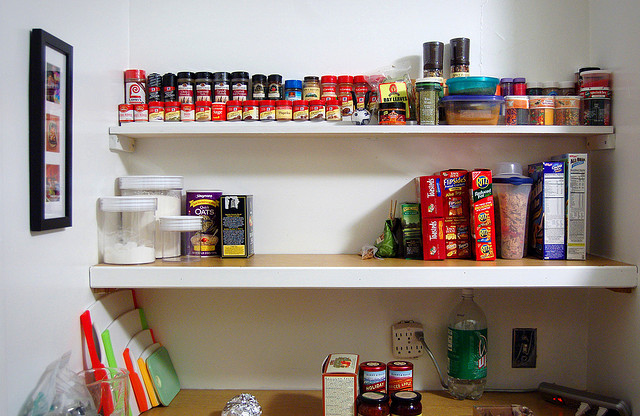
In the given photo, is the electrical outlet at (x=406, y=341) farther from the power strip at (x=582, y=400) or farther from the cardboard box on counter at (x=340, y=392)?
the power strip at (x=582, y=400)

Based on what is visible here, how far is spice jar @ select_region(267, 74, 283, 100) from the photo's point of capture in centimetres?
186

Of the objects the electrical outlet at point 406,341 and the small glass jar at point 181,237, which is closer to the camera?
the small glass jar at point 181,237

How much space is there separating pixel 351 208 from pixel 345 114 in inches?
12.8

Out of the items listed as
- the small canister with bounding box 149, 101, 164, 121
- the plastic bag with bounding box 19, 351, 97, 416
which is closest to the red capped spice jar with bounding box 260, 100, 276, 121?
the small canister with bounding box 149, 101, 164, 121

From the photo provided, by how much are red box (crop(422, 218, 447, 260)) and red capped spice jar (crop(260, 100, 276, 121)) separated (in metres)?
0.59

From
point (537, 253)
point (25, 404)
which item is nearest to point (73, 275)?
point (25, 404)

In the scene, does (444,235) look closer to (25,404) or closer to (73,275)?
(73,275)

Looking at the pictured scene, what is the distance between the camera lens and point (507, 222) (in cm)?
178

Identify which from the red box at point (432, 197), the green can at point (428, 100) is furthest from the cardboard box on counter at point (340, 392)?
the green can at point (428, 100)

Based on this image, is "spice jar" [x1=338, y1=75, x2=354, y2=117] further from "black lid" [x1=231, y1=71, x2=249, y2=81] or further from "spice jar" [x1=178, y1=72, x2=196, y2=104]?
"spice jar" [x1=178, y1=72, x2=196, y2=104]

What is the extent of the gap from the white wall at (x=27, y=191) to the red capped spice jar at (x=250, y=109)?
0.42m

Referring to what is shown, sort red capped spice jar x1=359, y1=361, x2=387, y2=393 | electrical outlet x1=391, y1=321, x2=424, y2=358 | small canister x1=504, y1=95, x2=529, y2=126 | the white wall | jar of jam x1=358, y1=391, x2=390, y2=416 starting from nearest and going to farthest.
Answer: the white wall → jar of jam x1=358, y1=391, x2=390, y2=416 → red capped spice jar x1=359, y1=361, x2=387, y2=393 → small canister x1=504, y1=95, x2=529, y2=126 → electrical outlet x1=391, y1=321, x2=424, y2=358

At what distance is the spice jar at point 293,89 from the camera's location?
1861mm

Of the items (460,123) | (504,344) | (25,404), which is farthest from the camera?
(504,344)
